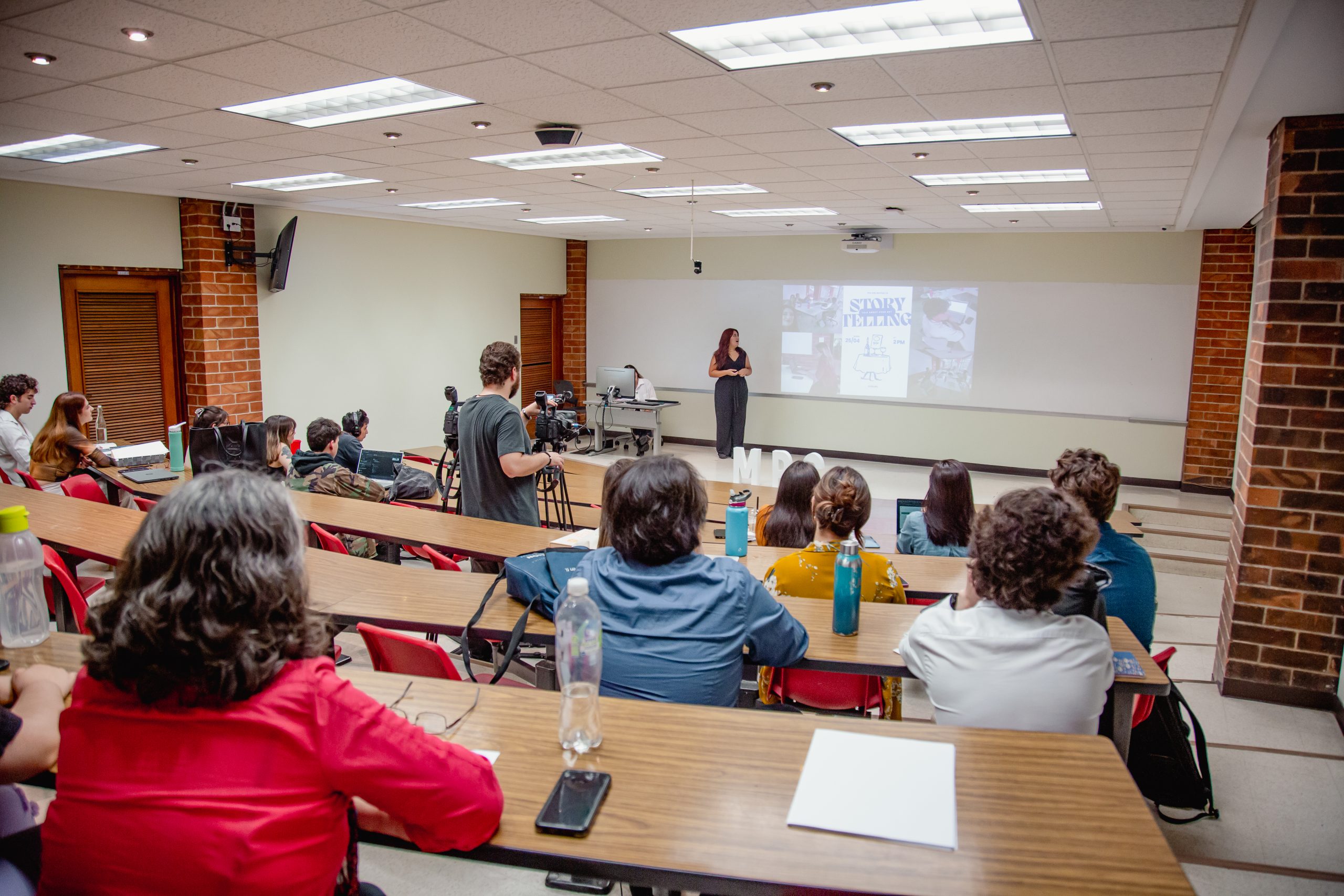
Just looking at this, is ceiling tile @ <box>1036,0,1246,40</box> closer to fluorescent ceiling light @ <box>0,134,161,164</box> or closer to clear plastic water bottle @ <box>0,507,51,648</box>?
clear plastic water bottle @ <box>0,507,51,648</box>

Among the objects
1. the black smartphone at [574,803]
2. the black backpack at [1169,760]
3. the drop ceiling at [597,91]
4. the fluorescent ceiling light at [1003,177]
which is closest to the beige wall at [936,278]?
the drop ceiling at [597,91]

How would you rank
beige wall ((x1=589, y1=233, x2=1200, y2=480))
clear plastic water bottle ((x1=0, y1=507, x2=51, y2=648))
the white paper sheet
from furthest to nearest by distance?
1. beige wall ((x1=589, y1=233, x2=1200, y2=480))
2. clear plastic water bottle ((x1=0, y1=507, x2=51, y2=648))
3. the white paper sheet

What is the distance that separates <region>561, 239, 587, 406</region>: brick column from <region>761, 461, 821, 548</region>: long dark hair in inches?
304

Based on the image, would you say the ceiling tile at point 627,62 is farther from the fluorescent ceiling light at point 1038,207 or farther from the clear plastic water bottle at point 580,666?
the fluorescent ceiling light at point 1038,207

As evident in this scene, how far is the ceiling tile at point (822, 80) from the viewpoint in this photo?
2791 mm

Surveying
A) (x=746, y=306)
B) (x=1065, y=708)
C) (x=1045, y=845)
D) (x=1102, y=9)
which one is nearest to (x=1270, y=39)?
(x=1102, y=9)

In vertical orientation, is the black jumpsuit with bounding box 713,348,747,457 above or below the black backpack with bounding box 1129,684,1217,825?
above

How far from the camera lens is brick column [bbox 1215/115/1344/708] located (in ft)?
10.6

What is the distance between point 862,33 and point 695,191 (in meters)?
3.44

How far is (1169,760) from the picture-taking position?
2533 millimetres

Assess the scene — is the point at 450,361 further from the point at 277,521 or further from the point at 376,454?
the point at 277,521

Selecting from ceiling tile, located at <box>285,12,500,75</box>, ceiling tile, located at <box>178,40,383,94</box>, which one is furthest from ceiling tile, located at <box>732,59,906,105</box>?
ceiling tile, located at <box>178,40,383,94</box>

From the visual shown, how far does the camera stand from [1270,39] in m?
2.36

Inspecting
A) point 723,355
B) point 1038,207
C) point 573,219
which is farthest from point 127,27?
point 723,355
